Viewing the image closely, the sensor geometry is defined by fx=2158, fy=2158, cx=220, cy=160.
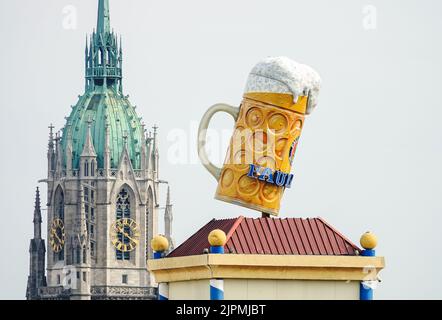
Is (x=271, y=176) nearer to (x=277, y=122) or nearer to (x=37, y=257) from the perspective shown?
(x=277, y=122)

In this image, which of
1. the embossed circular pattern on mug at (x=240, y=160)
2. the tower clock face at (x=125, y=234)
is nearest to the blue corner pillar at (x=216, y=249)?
the embossed circular pattern on mug at (x=240, y=160)

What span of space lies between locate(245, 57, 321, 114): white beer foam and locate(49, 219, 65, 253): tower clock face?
4844 inches

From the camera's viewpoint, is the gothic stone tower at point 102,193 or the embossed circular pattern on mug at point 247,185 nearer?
the embossed circular pattern on mug at point 247,185

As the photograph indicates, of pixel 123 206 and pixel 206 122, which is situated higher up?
pixel 206 122

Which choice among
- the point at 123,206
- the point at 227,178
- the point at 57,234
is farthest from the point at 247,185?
the point at 57,234

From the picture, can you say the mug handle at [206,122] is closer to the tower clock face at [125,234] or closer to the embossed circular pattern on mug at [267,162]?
the embossed circular pattern on mug at [267,162]

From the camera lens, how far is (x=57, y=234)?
516ft

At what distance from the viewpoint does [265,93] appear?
3388 centimetres

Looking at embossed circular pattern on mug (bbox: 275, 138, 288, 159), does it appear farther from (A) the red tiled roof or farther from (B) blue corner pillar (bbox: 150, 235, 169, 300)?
(B) blue corner pillar (bbox: 150, 235, 169, 300)

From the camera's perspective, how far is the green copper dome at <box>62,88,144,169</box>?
15100cm

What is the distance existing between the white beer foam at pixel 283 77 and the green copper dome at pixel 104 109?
116 metres

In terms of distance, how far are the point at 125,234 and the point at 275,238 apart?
122 meters

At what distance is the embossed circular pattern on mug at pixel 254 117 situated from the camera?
34.0 m

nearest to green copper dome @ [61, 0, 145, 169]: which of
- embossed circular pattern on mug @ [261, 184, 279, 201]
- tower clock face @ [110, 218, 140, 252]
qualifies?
tower clock face @ [110, 218, 140, 252]
